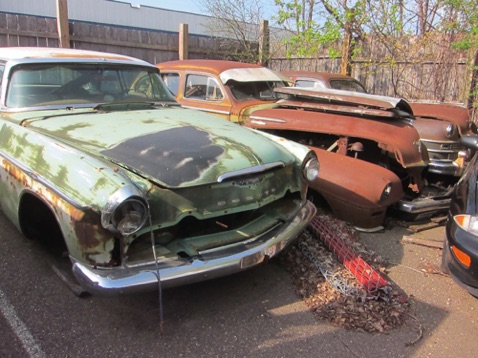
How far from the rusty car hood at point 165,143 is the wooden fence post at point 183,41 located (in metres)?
7.72

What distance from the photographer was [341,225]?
13.7 ft

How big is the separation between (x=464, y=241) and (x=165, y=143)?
2.20 meters

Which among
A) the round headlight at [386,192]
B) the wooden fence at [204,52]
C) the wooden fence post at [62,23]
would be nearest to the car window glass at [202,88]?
the round headlight at [386,192]

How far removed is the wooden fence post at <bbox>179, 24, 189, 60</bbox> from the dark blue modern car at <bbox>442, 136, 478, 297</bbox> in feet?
29.8

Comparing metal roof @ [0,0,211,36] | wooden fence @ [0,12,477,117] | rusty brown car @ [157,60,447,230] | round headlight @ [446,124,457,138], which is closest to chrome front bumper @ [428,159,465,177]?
round headlight @ [446,124,457,138]

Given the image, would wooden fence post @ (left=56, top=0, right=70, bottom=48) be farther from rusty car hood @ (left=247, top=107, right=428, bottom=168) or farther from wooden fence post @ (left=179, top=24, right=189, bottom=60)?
rusty car hood @ (left=247, top=107, right=428, bottom=168)

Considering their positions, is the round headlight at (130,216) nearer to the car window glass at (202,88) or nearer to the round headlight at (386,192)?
the round headlight at (386,192)

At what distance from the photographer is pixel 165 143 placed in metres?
3.02

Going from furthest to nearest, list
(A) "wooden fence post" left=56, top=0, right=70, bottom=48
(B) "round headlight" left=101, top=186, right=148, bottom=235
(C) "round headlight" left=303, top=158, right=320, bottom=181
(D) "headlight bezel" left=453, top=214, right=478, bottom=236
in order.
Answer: (A) "wooden fence post" left=56, top=0, right=70, bottom=48, (C) "round headlight" left=303, top=158, right=320, bottom=181, (D) "headlight bezel" left=453, top=214, right=478, bottom=236, (B) "round headlight" left=101, top=186, right=148, bottom=235

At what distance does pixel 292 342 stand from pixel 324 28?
1013cm

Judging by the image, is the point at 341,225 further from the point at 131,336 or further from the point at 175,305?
the point at 131,336

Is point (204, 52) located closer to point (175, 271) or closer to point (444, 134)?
point (444, 134)

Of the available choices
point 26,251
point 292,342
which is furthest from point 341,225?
point 26,251

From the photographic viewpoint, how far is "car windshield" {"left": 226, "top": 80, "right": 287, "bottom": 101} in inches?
241
